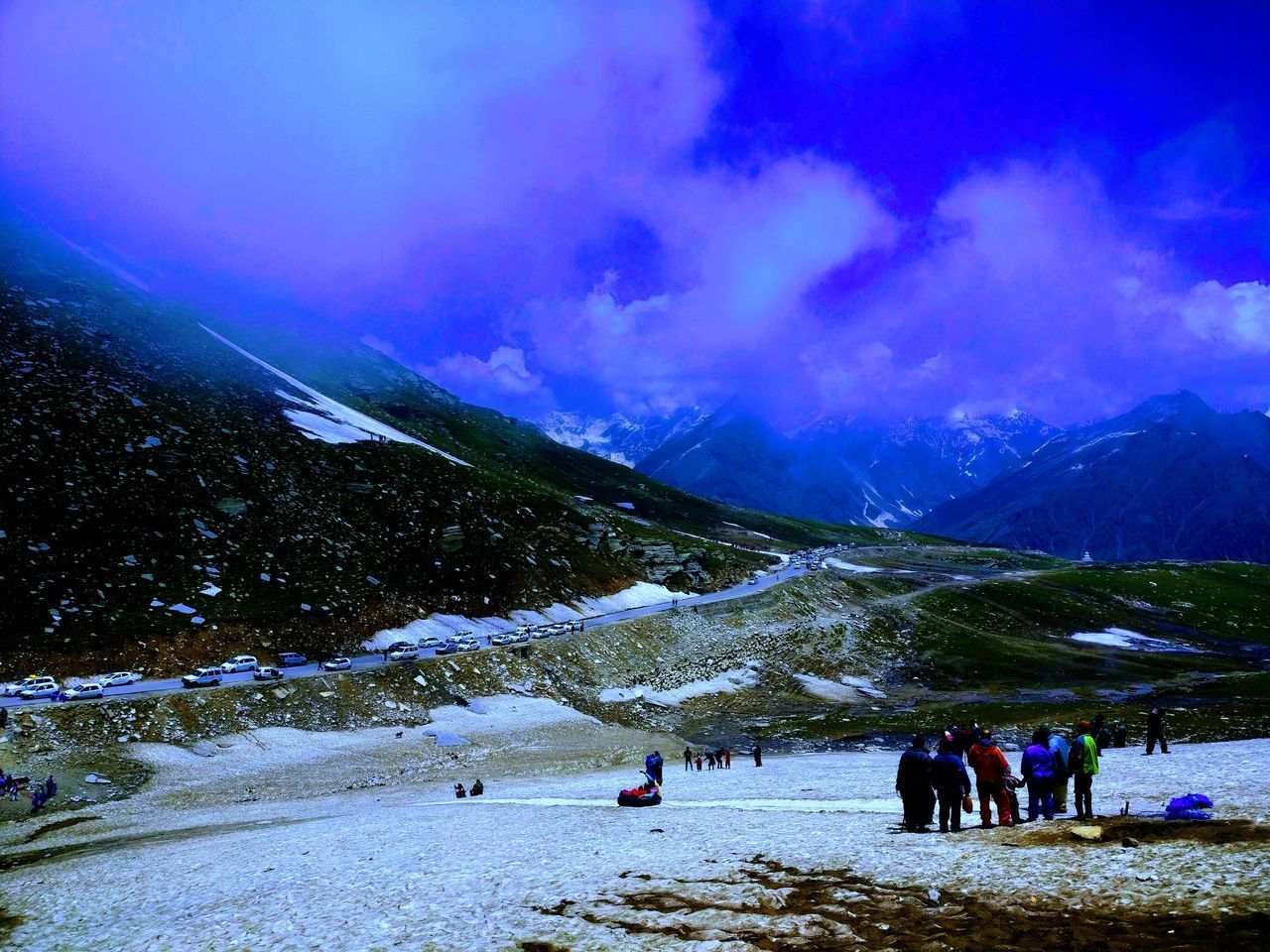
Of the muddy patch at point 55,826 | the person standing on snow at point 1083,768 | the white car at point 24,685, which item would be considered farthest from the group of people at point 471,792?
the white car at point 24,685

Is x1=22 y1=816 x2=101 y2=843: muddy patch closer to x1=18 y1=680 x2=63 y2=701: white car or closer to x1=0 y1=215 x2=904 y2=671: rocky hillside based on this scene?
x1=18 y1=680 x2=63 y2=701: white car

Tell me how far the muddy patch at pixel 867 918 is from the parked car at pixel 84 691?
59.9m

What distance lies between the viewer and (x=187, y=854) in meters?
27.3

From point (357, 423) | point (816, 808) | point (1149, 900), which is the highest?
point (357, 423)

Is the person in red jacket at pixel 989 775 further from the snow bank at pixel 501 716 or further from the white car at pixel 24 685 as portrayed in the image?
the white car at pixel 24 685

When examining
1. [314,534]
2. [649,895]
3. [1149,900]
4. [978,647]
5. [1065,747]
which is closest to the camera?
[1149,900]

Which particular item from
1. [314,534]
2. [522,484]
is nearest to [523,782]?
[314,534]

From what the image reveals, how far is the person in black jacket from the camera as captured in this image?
2073cm

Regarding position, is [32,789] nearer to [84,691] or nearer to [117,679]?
[84,691]

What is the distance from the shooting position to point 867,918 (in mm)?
13391

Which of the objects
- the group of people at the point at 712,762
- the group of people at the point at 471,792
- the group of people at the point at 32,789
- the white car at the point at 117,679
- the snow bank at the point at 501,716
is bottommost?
the group of people at the point at 32,789

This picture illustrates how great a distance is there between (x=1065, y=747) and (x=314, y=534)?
95300mm

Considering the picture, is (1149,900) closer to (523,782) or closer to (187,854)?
(187,854)

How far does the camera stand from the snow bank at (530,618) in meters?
88.7
